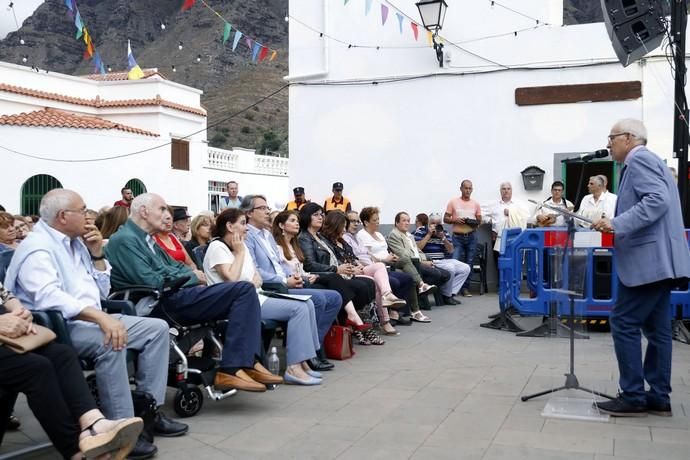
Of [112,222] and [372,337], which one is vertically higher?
[112,222]

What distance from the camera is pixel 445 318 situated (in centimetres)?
957

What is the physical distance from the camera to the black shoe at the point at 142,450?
393cm

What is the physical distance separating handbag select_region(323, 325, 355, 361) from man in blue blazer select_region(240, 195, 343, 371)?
295 millimetres

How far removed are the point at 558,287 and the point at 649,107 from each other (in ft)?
25.6

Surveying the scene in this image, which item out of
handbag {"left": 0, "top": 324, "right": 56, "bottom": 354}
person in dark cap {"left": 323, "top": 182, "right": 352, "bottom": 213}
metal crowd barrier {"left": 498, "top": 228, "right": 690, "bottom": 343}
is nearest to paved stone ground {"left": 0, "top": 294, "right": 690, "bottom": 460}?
handbag {"left": 0, "top": 324, "right": 56, "bottom": 354}

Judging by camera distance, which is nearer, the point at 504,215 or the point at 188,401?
the point at 188,401

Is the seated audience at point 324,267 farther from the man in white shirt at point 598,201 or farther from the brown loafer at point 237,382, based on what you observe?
the man in white shirt at point 598,201

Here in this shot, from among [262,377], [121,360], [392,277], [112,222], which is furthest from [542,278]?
[121,360]

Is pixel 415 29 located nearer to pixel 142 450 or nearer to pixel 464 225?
pixel 464 225

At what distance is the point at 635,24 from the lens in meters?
8.66

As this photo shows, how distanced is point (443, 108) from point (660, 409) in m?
8.79

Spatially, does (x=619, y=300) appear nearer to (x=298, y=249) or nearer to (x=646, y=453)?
(x=646, y=453)

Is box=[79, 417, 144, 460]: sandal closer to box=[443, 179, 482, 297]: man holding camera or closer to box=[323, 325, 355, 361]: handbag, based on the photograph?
box=[323, 325, 355, 361]: handbag

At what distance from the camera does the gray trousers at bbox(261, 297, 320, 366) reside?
562cm
